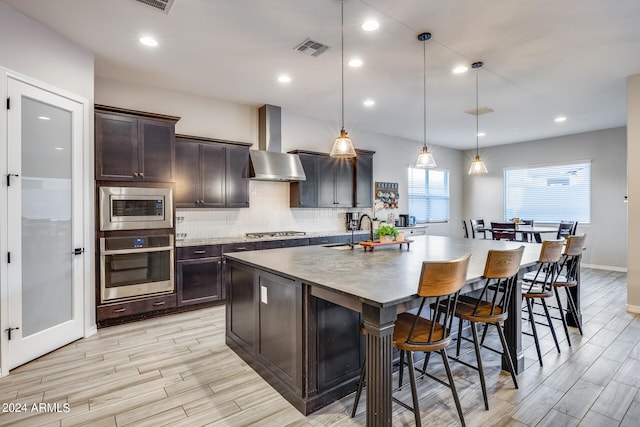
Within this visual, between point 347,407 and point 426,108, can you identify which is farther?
point 426,108

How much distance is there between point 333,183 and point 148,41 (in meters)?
3.61

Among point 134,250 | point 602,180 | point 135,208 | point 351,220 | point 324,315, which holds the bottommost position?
point 324,315

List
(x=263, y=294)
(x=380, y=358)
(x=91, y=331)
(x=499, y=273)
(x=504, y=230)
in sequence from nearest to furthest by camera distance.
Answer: (x=380, y=358), (x=499, y=273), (x=263, y=294), (x=91, y=331), (x=504, y=230)

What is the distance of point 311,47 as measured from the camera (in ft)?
10.8

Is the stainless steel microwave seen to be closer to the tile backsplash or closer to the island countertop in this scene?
the tile backsplash

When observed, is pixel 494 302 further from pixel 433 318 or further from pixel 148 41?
pixel 148 41

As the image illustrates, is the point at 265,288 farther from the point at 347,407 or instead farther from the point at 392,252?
the point at 392,252

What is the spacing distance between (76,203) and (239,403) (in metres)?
2.58

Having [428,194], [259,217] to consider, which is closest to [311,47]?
[259,217]

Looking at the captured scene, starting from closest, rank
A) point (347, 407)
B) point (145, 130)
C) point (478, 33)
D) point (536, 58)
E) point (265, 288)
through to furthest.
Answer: point (347, 407) < point (265, 288) < point (478, 33) < point (536, 58) < point (145, 130)

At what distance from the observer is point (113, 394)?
2.38m

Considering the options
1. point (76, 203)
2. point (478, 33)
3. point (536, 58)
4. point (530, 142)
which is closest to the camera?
point (478, 33)

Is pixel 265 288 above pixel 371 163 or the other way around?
the other way around

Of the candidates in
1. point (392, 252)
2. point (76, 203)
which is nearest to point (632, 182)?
point (392, 252)
